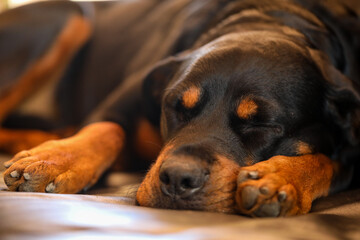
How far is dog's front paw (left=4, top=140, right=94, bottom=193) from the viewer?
5.67ft

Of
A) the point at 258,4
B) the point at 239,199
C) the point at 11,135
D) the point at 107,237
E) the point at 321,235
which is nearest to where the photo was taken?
the point at 107,237

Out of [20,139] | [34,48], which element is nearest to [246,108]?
[20,139]

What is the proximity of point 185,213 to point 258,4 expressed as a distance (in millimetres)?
1496

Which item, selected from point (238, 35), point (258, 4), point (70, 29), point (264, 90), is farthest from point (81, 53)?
point (264, 90)

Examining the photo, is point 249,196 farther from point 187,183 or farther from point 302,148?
point 302,148

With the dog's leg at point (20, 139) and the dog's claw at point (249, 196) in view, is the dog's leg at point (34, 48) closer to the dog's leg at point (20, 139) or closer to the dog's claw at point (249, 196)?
the dog's leg at point (20, 139)

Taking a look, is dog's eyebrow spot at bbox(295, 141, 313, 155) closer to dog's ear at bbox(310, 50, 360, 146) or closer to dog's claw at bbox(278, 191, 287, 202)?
dog's ear at bbox(310, 50, 360, 146)

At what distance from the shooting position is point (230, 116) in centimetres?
181

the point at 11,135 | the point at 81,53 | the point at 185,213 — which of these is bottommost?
the point at 11,135

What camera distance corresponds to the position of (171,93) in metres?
2.04

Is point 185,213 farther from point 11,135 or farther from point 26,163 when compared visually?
point 11,135

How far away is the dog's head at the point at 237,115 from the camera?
1550mm

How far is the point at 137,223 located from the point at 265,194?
1.36 ft

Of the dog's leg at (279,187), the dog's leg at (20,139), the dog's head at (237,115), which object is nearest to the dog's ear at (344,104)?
the dog's head at (237,115)
